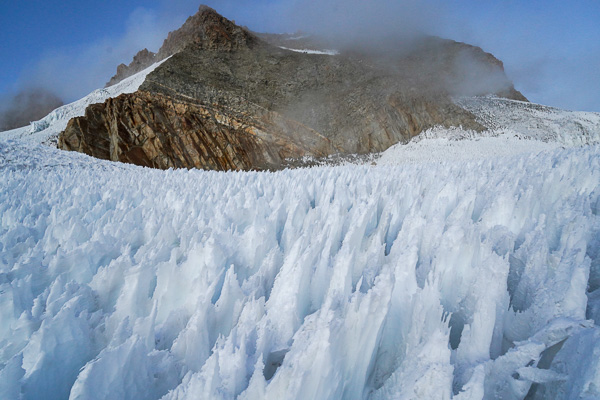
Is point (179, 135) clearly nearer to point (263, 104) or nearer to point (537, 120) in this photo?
point (263, 104)

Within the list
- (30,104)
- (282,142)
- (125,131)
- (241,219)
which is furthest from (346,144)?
(30,104)

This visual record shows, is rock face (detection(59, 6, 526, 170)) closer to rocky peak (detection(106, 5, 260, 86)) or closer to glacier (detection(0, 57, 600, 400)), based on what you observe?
rocky peak (detection(106, 5, 260, 86))

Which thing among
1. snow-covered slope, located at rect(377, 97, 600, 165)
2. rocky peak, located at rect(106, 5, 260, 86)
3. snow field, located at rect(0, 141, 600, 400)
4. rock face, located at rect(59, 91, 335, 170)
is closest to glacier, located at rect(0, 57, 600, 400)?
snow field, located at rect(0, 141, 600, 400)

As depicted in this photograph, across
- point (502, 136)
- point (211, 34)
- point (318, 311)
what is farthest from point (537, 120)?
point (318, 311)

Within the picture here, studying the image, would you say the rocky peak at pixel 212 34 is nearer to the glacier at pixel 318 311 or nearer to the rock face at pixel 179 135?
the rock face at pixel 179 135

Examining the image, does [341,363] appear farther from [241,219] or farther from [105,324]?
[241,219]
